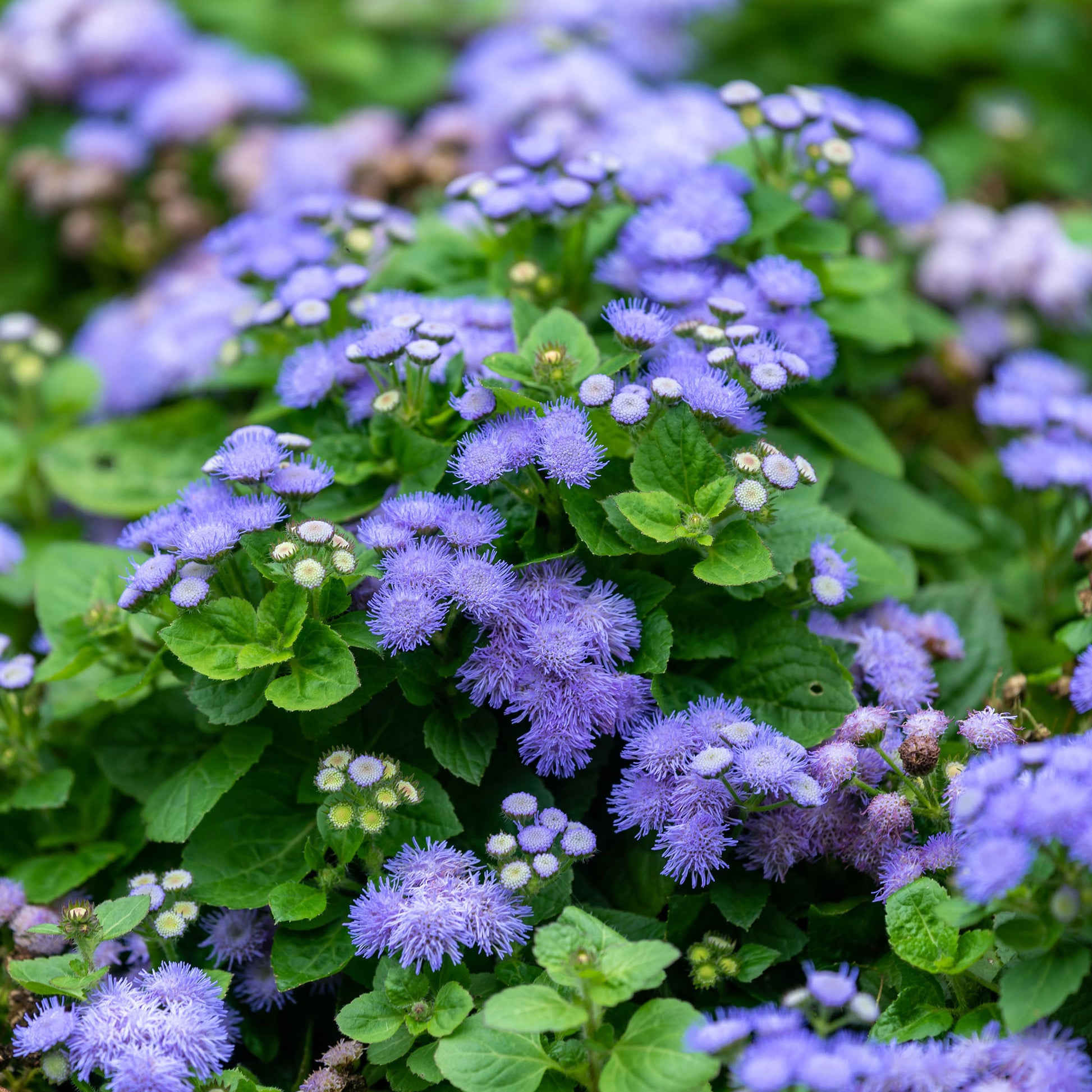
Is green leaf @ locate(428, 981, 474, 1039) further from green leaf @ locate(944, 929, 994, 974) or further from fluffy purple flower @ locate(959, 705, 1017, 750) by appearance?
fluffy purple flower @ locate(959, 705, 1017, 750)

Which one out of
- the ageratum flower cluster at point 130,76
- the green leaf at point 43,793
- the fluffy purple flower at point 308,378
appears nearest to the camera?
the green leaf at point 43,793

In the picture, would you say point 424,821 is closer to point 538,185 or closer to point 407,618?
point 407,618

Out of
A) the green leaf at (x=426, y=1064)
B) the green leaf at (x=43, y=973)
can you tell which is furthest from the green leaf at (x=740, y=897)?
the green leaf at (x=43, y=973)

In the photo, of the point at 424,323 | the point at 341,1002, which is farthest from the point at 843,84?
the point at 341,1002

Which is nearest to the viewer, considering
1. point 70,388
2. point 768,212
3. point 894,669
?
point 894,669

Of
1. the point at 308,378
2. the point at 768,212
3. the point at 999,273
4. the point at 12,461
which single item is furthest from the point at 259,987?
the point at 999,273

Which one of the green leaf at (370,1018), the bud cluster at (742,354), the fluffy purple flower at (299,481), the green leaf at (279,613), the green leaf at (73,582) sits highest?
the bud cluster at (742,354)

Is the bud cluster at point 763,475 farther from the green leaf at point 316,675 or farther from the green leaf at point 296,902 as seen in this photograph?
the green leaf at point 296,902
